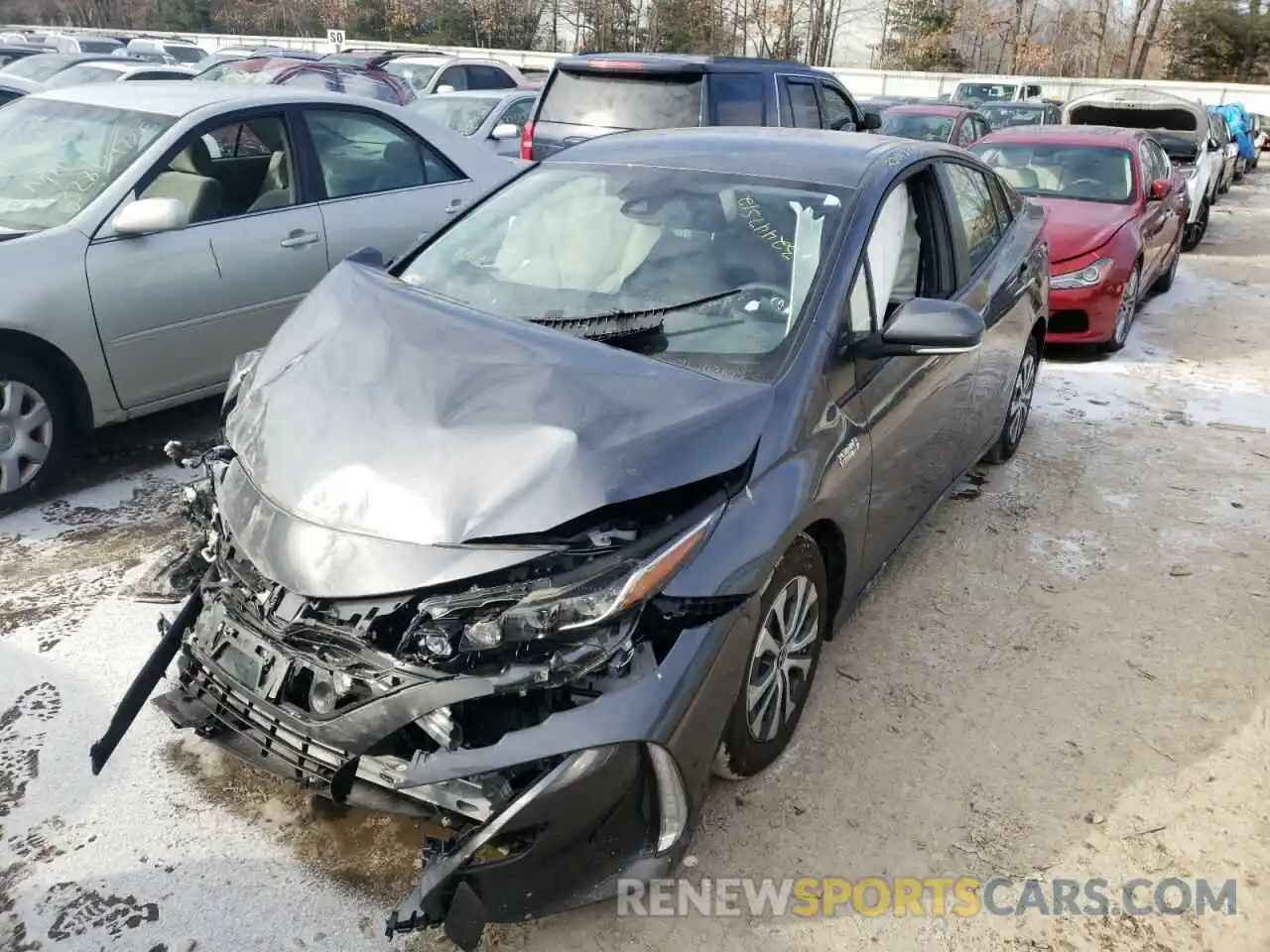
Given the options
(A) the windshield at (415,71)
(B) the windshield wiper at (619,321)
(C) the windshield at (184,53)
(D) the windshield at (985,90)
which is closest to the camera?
(B) the windshield wiper at (619,321)

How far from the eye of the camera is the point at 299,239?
203 inches

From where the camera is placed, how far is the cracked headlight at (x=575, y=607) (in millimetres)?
2188

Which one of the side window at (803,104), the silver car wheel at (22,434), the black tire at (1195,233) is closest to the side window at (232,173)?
the silver car wheel at (22,434)

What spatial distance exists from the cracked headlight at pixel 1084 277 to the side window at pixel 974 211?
267cm

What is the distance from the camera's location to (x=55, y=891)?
2443 mm

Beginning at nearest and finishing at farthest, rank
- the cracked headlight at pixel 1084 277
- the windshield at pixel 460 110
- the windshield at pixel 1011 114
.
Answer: the cracked headlight at pixel 1084 277 < the windshield at pixel 460 110 < the windshield at pixel 1011 114

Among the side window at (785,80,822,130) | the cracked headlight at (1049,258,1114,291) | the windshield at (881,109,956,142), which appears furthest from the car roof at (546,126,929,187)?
the windshield at (881,109,956,142)

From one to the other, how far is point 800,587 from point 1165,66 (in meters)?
51.9

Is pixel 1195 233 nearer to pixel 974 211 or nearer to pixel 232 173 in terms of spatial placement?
pixel 974 211

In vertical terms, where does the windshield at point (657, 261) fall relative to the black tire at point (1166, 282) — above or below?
above

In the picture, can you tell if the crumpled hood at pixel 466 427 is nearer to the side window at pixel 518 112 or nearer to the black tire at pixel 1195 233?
the side window at pixel 518 112

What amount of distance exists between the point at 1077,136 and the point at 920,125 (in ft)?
15.1

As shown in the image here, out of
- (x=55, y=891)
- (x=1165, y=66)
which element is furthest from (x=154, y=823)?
(x=1165, y=66)

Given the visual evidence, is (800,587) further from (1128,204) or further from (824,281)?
(1128,204)
